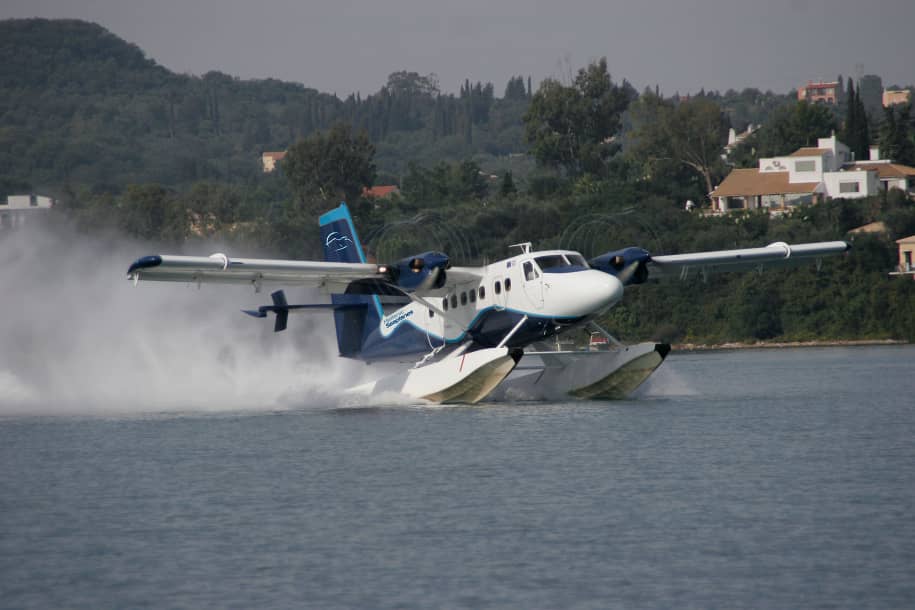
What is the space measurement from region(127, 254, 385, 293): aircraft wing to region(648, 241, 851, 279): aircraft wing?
649 cm

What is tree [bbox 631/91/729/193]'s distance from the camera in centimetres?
10500

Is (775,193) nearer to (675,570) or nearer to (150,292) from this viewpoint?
(150,292)

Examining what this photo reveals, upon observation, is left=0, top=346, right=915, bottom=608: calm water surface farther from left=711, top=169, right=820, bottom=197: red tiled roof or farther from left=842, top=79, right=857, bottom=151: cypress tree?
left=842, top=79, right=857, bottom=151: cypress tree

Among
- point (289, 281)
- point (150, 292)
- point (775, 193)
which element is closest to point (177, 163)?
Result: point (775, 193)

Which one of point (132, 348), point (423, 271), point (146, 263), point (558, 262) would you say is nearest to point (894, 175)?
point (132, 348)

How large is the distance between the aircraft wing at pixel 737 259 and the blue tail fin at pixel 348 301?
6.15 metres

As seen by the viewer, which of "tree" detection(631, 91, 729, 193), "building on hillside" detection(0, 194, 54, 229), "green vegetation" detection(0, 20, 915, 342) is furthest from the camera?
"building on hillside" detection(0, 194, 54, 229)

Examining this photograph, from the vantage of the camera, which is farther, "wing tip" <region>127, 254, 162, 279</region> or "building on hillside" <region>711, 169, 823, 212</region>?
"building on hillside" <region>711, 169, 823, 212</region>

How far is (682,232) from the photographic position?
70125 millimetres

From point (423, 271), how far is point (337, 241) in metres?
5.40

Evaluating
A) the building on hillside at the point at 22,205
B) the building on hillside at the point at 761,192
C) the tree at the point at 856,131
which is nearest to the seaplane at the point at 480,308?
the building on hillside at the point at 761,192

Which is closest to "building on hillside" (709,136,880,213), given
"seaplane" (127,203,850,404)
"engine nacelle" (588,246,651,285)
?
"seaplane" (127,203,850,404)

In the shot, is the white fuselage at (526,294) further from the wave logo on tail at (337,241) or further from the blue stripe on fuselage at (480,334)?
the wave logo on tail at (337,241)

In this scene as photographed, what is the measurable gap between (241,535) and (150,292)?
22.9m
